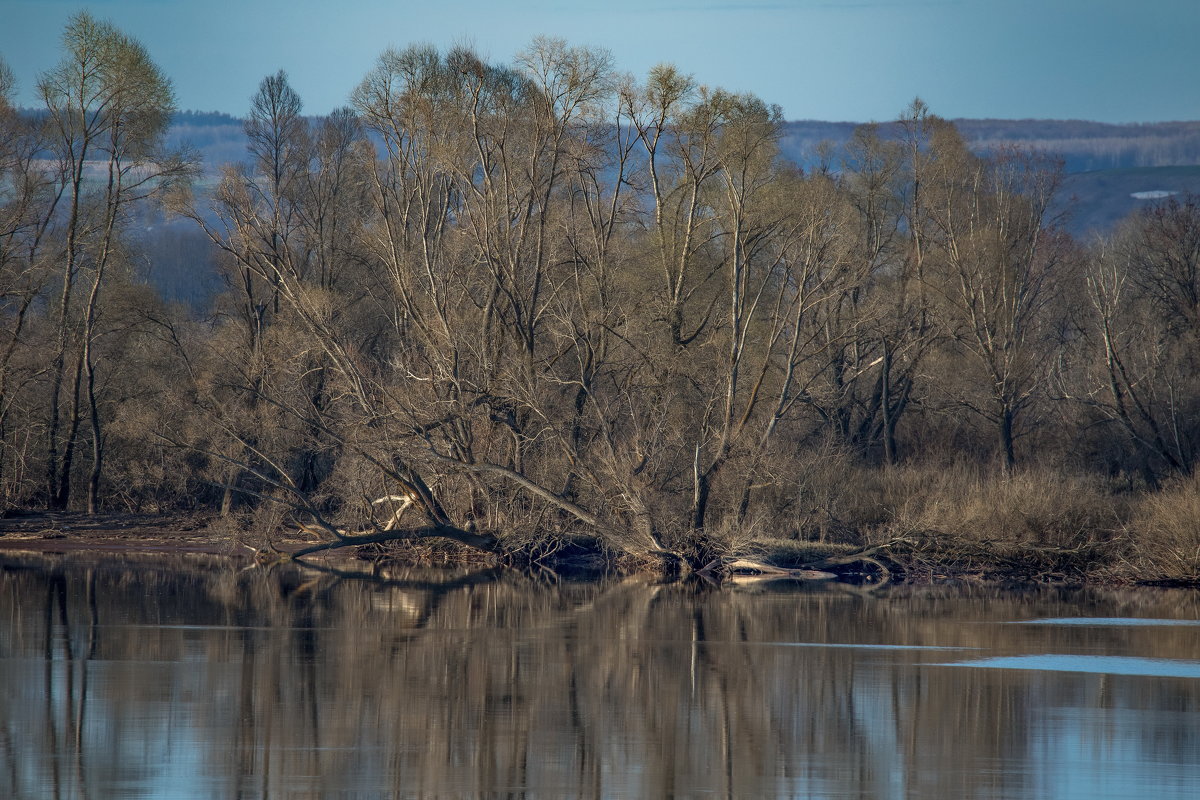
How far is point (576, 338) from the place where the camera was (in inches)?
1146

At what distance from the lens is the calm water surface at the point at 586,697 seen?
1030cm

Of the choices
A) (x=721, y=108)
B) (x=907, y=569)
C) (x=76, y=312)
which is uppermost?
(x=721, y=108)

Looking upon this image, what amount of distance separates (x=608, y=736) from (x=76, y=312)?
2997 cm

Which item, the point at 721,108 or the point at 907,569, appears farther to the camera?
the point at 721,108

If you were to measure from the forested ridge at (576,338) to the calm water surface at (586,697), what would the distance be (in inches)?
222

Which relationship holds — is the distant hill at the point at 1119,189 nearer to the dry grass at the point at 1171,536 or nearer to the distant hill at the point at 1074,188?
the distant hill at the point at 1074,188

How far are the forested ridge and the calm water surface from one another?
18.5 feet

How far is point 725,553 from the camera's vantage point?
87.8 feet

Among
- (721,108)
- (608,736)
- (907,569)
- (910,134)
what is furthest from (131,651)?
(910,134)

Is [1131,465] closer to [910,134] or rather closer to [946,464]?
[946,464]

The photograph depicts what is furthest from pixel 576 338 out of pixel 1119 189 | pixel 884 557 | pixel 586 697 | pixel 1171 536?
pixel 1119 189

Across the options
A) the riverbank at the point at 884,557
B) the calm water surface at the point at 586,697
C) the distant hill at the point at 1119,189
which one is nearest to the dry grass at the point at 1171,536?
the riverbank at the point at 884,557

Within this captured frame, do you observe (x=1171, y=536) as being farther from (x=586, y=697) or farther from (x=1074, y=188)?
(x=1074, y=188)

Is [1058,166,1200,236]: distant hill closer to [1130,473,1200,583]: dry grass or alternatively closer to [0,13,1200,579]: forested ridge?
[0,13,1200,579]: forested ridge
